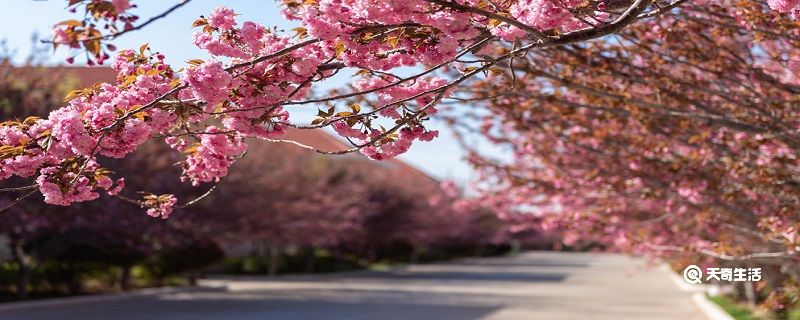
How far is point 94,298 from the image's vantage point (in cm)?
2156

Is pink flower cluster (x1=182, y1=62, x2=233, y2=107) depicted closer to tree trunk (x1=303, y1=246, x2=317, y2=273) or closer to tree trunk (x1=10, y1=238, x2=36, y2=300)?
tree trunk (x1=10, y1=238, x2=36, y2=300)

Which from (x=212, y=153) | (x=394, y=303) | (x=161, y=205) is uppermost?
(x=212, y=153)

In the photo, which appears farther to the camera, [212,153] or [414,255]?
[414,255]

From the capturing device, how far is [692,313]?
788 inches

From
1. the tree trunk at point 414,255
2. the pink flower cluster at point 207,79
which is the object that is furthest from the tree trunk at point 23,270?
the tree trunk at point 414,255

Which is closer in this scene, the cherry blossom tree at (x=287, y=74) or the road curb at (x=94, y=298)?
the cherry blossom tree at (x=287, y=74)

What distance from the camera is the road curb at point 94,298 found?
18922mm

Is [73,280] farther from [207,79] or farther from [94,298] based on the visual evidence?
[207,79]

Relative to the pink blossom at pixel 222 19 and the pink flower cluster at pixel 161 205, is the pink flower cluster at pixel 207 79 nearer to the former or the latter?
the pink blossom at pixel 222 19

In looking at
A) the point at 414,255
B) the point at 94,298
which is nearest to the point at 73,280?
the point at 94,298

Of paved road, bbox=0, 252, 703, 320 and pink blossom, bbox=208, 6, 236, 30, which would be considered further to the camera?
paved road, bbox=0, 252, 703, 320

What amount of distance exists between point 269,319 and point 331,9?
45.6ft

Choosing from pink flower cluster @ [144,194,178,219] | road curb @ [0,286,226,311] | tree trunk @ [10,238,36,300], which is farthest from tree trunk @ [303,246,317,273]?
pink flower cluster @ [144,194,178,219]

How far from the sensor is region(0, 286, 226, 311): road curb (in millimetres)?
18922
